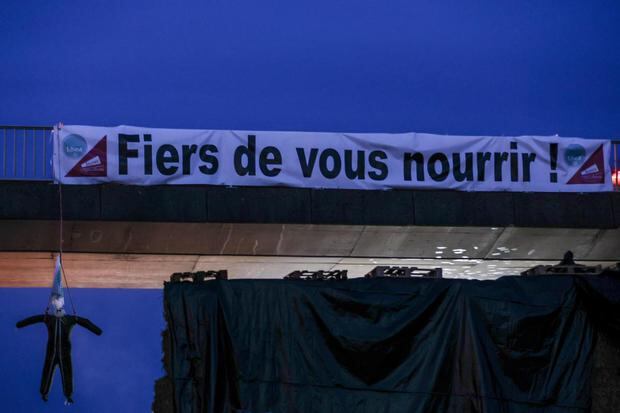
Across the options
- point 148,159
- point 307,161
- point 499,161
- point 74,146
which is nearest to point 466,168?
point 499,161

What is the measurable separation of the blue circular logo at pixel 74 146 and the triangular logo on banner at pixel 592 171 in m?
8.58

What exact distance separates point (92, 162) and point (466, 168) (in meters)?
6.49

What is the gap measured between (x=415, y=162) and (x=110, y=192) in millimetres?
5291

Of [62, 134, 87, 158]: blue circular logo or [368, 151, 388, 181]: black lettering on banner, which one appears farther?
[368, 151, 388, 181]: black lettering on banner

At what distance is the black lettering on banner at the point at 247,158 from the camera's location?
17.5 metres

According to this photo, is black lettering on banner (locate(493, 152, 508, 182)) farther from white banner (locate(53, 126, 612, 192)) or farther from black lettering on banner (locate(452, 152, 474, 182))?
black lettering on banner (locate(452, 152, 474, 182))

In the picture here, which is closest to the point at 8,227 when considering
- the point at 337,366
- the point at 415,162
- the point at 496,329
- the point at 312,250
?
the point at 312,250

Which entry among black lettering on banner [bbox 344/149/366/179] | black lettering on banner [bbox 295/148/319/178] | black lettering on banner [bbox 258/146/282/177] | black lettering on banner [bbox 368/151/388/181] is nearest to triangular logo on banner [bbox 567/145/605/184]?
black lettering on banner [bbox 368/151/388/181]

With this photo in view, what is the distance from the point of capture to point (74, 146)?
16984mm

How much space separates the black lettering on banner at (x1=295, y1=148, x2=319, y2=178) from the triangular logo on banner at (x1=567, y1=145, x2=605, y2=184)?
4674 millimetres

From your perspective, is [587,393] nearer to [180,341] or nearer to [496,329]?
[496,329]

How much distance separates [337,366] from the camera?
1156 cm

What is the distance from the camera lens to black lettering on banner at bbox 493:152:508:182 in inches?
715

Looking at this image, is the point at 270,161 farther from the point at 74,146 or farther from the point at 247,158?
the point at 74,146
